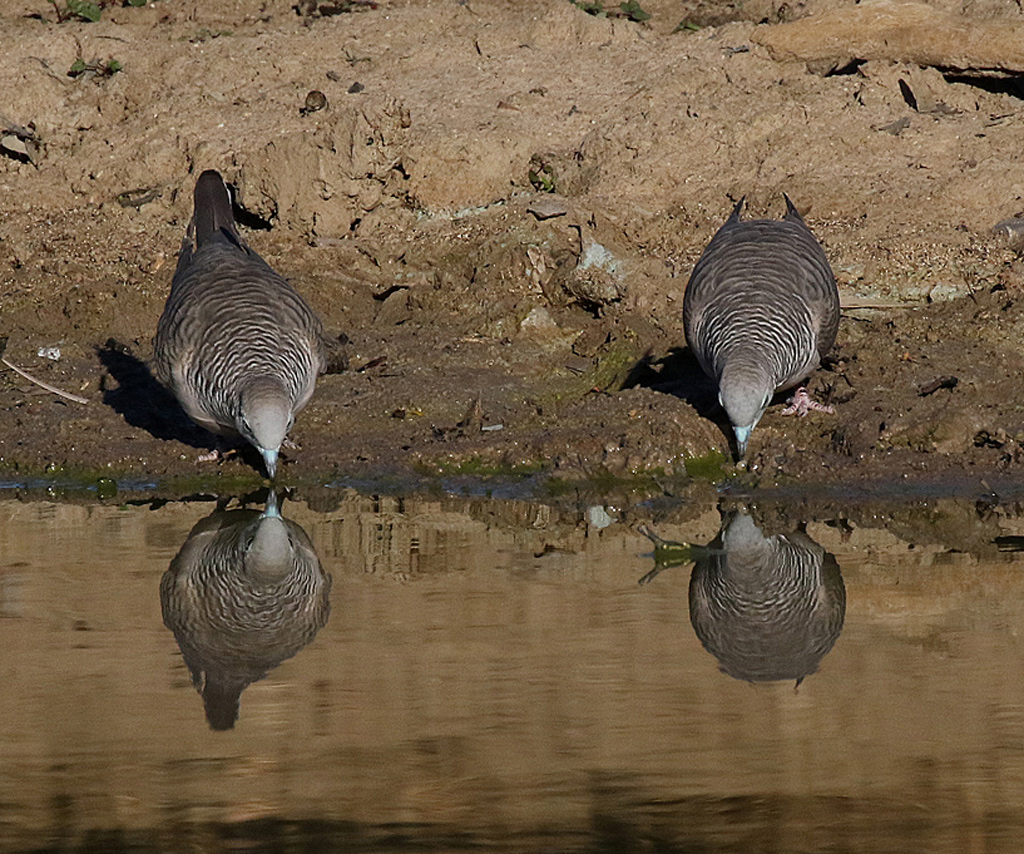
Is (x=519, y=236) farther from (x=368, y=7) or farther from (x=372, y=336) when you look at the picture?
(x=368, y=7)

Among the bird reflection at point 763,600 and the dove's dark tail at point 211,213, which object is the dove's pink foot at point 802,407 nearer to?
the bird reflection at point 763,600

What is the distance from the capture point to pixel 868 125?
480 inches

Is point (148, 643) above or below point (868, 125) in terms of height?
below

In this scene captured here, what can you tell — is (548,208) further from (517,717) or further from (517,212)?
(517,717)

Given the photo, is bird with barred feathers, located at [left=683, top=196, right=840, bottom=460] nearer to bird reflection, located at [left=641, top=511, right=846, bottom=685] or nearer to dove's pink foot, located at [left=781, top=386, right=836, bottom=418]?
dove's pink foot, located at [left=781, top=386, right=836, bottom=418]

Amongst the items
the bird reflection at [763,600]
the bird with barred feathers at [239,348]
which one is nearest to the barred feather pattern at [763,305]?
the bird reflection at [763,600]

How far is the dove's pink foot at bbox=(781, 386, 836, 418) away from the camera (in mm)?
9359

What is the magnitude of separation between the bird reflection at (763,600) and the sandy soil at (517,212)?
5.08 ft

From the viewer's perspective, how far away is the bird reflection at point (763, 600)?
568 centimetres

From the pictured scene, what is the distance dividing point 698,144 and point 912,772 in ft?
27.1

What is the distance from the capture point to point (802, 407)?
30.7 ft

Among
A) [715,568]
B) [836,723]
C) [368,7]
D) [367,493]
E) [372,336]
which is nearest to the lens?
[836,723]

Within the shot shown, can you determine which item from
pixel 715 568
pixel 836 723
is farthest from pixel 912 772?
pixel 715 568

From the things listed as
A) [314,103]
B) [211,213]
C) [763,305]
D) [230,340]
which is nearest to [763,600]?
[763,305]
